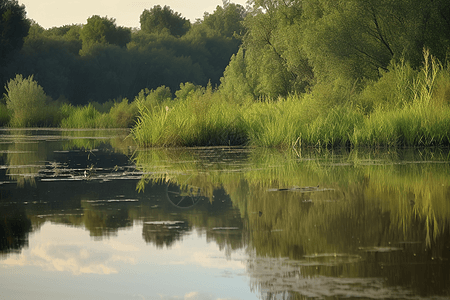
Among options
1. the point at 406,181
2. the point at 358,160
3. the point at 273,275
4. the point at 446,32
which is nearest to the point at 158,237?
the point at 273,275

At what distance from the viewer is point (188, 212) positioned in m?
6.02

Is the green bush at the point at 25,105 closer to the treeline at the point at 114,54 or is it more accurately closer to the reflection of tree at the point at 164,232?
the treeline at the point at 114,54

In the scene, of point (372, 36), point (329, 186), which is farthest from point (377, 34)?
point (329, 186)

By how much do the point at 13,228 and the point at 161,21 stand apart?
8316cm

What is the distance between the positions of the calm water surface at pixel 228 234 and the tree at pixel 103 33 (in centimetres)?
5794

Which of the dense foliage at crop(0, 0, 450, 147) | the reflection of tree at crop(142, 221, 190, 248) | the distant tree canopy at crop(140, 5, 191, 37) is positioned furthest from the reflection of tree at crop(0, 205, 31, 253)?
the distant tree canopy at crop(140, 5, 191, 37)

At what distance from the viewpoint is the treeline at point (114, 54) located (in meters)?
51.2

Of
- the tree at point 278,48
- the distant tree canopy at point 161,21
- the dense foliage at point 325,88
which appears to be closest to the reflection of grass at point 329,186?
the dense foliage at point 325,88

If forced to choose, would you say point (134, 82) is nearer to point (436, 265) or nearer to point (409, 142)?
point (409, 142)

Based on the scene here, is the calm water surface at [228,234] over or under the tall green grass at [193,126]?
under

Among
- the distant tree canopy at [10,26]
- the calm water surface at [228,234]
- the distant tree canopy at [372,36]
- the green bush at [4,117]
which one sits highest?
the distant tree canopy at [10,26]

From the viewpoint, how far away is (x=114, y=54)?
6225 centimetres

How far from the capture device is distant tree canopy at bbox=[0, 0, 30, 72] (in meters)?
46.2

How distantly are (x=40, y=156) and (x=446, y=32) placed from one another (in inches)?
660
